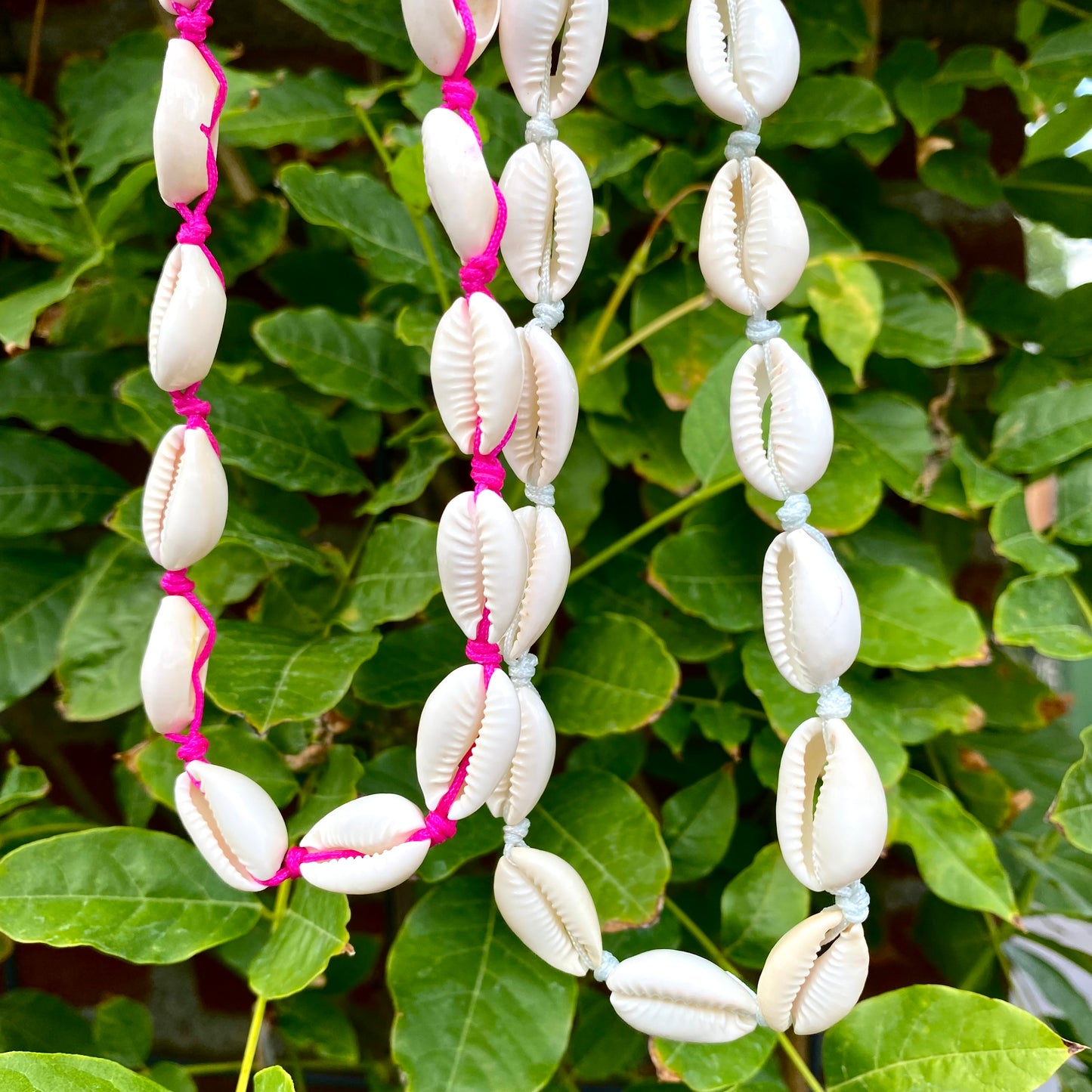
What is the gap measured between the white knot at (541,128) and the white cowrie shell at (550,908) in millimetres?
244

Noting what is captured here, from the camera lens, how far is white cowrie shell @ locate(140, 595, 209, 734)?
33 centimetres

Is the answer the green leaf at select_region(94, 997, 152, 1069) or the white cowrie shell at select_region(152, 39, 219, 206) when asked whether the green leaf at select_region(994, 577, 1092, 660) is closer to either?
the white cowrie shell at select_region(152, 39, 219, 206)

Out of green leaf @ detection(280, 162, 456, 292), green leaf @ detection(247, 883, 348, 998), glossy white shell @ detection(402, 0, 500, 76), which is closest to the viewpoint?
glossy white shell @ detection(402, 0, 500, 76)

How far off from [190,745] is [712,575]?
0.85 ft

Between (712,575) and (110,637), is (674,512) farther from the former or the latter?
(110,637)

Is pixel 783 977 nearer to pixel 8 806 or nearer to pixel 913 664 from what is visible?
pixel 913 664

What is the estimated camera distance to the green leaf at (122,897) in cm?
37

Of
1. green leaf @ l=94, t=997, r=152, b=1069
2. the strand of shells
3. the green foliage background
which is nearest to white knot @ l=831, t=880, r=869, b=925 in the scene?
the strand of shells

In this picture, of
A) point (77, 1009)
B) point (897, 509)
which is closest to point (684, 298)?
point (897, 509)

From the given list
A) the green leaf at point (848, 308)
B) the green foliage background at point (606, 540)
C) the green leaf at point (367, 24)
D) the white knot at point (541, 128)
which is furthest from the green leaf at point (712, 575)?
the green leaf at point (367, 24)

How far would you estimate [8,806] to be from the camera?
0.44m

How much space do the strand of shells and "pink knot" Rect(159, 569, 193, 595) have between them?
20 cm

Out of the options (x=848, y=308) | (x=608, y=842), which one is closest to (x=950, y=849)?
(x=608, y=842)

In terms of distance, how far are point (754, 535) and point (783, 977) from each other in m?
0.23
